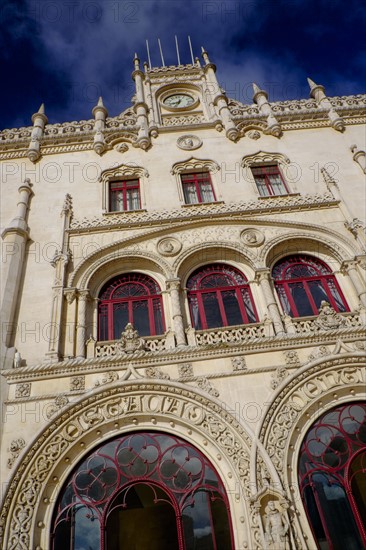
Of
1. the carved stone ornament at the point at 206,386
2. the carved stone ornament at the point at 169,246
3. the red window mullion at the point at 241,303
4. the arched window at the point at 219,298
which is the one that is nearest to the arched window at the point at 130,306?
the carved stone ornament at the point at 169,246

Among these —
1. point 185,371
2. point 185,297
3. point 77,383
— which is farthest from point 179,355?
point 77,383

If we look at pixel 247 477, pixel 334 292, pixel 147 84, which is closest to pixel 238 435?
pixel 247 477

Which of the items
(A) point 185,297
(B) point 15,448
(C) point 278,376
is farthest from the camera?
(A) point 185,297

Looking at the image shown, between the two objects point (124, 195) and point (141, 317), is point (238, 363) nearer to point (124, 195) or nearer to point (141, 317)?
point (141, 317)

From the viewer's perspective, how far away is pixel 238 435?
9648 millimetres

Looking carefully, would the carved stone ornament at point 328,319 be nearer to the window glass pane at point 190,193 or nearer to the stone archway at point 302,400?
the stone archway at point 302,400

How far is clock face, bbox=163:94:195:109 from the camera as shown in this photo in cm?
2055

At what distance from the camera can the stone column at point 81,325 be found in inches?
456

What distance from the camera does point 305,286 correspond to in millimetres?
13383

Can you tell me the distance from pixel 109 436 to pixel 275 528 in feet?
14.0

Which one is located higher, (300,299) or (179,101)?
(179,101)

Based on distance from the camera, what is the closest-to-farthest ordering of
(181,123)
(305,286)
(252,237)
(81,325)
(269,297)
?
(81,325)
(269,297)
(305,286)
(252,237)
(181,123)

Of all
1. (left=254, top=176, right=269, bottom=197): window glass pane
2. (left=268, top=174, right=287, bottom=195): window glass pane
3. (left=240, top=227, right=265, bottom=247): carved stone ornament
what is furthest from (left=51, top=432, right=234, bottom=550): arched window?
(left=268, top=174, right=287, bottom=195): window glass pane

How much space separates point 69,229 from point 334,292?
30.2 ft
